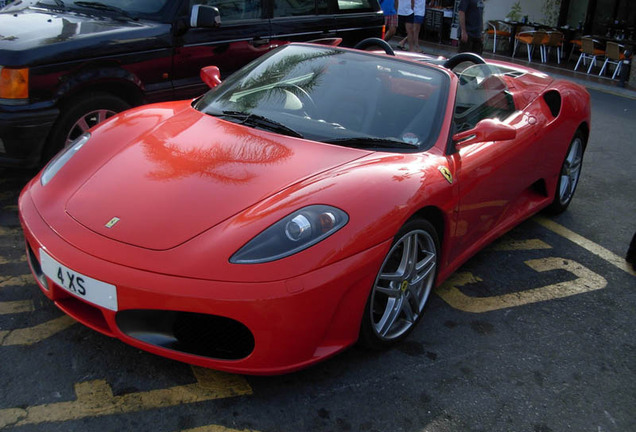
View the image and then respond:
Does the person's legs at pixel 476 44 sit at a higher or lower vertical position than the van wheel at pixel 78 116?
higher

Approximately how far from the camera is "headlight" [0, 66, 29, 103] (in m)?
4.23

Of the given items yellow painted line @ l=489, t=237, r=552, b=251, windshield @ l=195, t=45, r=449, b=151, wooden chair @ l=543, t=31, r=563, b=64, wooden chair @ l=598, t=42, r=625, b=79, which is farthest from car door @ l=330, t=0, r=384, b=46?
wooden chair @ l=543, t=31, r=563, b=64

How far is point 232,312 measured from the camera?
93.0 inches

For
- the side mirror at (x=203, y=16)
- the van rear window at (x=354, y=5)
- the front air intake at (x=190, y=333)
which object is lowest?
the front air intake at (x=190, y=333)

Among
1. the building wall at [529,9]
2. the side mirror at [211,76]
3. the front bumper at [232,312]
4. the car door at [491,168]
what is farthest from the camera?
the building wall at [529,9]

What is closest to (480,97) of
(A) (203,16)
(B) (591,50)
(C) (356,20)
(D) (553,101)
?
(D) (553,101)

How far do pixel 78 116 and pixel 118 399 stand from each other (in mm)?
2609

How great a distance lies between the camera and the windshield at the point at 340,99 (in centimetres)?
331

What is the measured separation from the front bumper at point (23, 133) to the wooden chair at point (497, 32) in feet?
44.6

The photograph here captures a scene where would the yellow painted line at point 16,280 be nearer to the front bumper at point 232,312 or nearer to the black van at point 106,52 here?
the front bumper at point 232,312

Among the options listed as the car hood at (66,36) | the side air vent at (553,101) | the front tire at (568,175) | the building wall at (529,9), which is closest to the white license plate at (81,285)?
the car hood at (66,36)

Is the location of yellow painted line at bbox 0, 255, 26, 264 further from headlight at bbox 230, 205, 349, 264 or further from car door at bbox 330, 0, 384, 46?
car door at bbox 330, 0, 384, 46

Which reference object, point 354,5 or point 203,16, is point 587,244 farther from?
point 354,5

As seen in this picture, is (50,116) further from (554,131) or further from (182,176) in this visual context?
(554,131)
